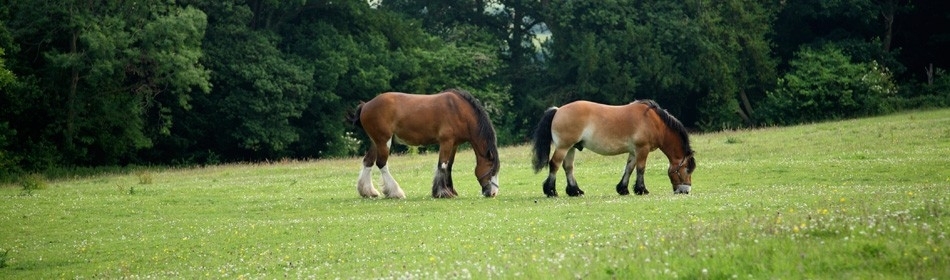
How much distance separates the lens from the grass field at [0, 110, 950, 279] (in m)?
12.9

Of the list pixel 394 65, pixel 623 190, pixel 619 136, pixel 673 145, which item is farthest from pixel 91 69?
pixel 673 145

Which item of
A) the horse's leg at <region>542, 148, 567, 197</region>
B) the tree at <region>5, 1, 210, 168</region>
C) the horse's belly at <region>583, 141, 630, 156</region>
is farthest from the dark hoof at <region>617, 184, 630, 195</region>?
the tree at <region>5, 1, 210, 168</region>

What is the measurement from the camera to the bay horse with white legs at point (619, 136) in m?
24.6

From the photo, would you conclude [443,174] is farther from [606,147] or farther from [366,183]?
[606,147]

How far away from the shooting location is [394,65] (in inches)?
2613

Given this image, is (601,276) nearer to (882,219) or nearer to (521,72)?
(882,219)

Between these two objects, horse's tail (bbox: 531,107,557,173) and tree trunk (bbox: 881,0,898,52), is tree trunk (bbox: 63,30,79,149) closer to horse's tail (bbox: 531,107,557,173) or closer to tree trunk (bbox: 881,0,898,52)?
horse's tail (bbox: 531,107,557,173)

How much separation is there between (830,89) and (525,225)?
47692 mm

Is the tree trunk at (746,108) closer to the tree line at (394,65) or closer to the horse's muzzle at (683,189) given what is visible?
the tree line at (394,65)

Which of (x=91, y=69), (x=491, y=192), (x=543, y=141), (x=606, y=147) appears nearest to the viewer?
(x=606, y=147)

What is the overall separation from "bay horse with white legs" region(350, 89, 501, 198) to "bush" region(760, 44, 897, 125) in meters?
37.9

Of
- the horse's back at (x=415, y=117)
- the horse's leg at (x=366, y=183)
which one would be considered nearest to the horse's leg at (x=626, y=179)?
the horse's back at (x=415, y=117)

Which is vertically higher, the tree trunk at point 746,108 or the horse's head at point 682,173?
the horse's head at point 682,173

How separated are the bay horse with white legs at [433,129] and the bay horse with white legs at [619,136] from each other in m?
1.60
